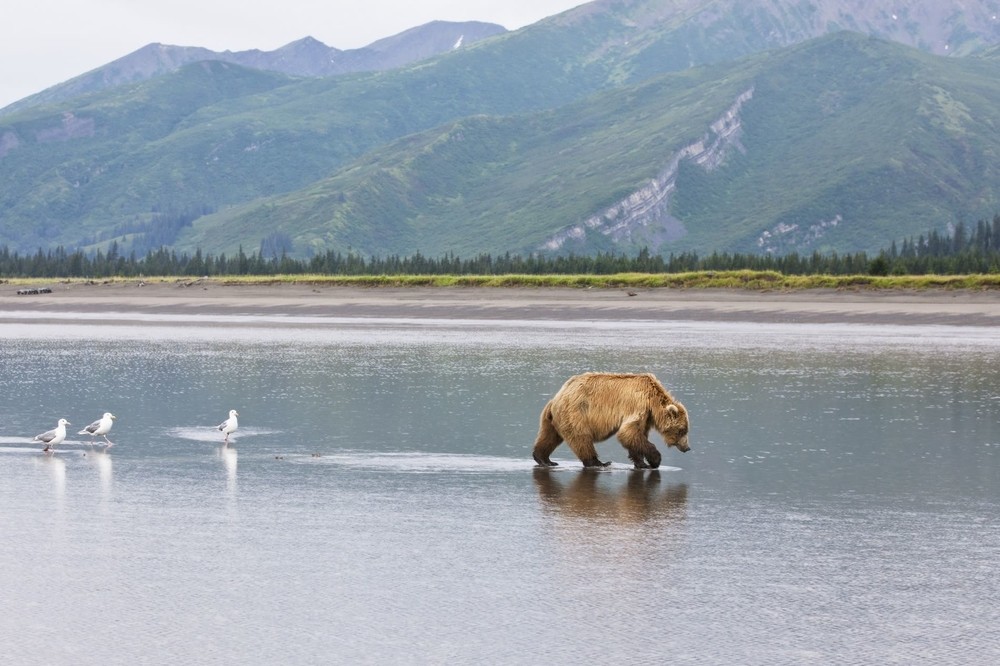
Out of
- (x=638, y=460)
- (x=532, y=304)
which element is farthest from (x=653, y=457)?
(x=532, y=304)

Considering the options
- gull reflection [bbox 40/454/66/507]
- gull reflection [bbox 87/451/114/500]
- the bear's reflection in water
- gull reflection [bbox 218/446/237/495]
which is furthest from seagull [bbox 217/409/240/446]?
the bear's reflection in water

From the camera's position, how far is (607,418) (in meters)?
21.9

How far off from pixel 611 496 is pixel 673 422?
10.1ft

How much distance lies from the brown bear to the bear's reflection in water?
37cm

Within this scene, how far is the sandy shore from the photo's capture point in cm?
6975

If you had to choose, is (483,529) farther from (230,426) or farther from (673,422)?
(230,426)

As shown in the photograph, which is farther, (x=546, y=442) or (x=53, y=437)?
(x=53, y=437)

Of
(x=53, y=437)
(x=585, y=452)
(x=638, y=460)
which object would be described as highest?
(x=53, y=437)

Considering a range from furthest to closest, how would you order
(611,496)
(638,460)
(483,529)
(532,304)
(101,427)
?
(532,304) → (101,427) → (638,460) → (611,496) → (483,529)

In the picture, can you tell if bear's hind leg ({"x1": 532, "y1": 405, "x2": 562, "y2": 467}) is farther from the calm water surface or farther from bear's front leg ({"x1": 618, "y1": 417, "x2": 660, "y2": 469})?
bear's front leg ({"x1": 618, "y1": 417, "x2": 660, "y2": 469})

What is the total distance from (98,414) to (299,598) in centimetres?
1589

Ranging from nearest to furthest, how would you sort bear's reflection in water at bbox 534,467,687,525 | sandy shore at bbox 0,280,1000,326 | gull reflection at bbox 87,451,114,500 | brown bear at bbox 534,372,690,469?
bear's reflection in water at bbox 534,467,687,525
gull reflection at bbox 87,451,114,500
brown bear at bbox 534,372,690,469
sandy shore at bbox 0,280,1000,326

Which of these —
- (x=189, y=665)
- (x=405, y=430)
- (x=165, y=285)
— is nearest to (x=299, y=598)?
(x=189, y=665)

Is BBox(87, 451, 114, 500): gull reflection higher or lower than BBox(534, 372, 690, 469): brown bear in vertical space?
lower
